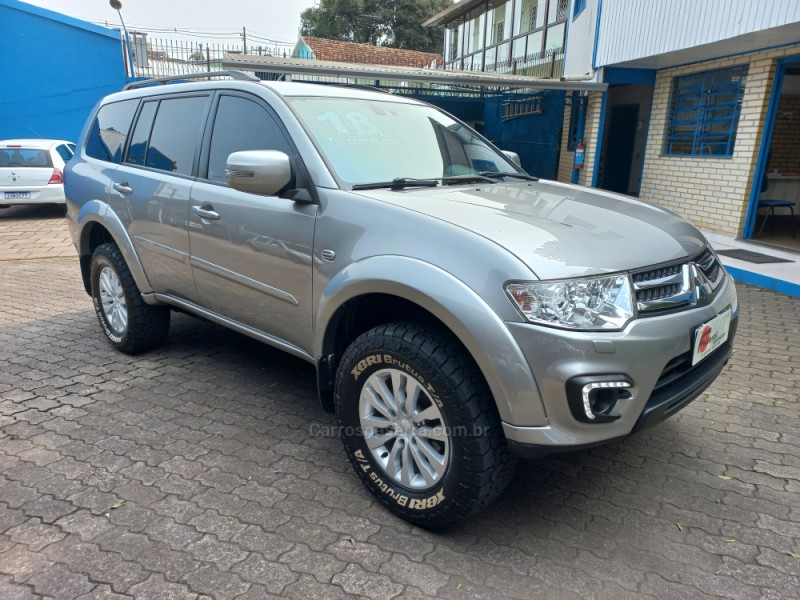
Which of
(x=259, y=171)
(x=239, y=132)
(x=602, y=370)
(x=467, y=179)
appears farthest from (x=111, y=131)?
(x=602, y=370)

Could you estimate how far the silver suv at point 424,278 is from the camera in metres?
2.07

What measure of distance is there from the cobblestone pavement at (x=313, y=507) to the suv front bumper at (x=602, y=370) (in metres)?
0.59

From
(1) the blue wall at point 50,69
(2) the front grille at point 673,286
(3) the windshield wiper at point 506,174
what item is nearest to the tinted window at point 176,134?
(3) the windshield wiper at point 506,174

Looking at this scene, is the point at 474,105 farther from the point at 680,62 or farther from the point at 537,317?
the point at 537,317

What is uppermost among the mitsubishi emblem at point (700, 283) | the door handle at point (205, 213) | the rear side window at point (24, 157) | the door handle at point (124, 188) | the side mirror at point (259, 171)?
the side mirror at point (259, 171)

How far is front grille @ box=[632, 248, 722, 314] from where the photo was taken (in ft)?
Answer: 7.24

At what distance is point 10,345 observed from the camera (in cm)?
466

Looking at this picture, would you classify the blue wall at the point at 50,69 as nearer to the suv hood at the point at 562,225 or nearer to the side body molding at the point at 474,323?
the suv hood at the point at 562,225

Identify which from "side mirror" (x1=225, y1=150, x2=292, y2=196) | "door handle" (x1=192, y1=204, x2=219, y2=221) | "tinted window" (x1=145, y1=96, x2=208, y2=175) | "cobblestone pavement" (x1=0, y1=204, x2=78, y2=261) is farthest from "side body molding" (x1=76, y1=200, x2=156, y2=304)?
"cobblestone pavement" (x1=0, y1=204, x2=78, y2=261)

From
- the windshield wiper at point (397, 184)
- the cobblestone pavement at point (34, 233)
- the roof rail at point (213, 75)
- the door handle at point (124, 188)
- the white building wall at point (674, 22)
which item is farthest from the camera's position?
the cobblestone pavement at point (34, 233)

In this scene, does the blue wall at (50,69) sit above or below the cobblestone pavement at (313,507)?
above

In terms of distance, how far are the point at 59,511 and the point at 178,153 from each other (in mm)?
2173

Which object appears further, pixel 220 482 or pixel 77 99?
pixel 77 99

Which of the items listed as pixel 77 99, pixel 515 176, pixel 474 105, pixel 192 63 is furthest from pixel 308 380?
pixel 77 99
